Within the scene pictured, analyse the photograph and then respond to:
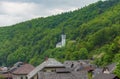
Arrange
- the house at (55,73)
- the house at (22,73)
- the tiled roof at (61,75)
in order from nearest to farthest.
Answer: the tiled roof at (61,75) < the house at (55,73) < the house at (22,73)

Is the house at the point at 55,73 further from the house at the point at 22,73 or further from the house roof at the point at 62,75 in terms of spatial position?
the house at the point at 22,73

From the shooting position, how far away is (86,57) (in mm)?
146125

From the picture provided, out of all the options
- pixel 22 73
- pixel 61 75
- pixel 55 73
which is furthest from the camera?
pixel 22 73

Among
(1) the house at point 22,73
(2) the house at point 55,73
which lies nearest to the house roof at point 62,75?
(2) the house at point 55,73

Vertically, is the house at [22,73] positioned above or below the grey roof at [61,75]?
above

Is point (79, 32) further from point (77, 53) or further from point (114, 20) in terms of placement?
point (77, 53)

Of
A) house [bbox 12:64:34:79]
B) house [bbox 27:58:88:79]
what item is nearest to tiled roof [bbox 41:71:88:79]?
house [bbox 27:58:88:79]

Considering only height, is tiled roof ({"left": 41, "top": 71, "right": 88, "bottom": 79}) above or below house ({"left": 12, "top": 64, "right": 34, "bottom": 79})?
below

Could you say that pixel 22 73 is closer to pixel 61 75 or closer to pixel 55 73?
pixel 55 73

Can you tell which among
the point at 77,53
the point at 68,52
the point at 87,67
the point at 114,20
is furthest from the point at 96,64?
the point at 114,20

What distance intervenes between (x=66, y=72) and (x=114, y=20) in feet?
457

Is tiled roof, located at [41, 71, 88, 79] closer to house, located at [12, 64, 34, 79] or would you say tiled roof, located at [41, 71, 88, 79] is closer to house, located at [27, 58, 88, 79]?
house, located at [27, 58, 88, 79]

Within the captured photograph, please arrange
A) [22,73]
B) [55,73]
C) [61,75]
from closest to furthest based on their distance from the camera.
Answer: [55,73]
[61,75]
[22,73]

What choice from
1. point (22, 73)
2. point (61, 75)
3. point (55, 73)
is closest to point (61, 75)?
point (61, 75)
